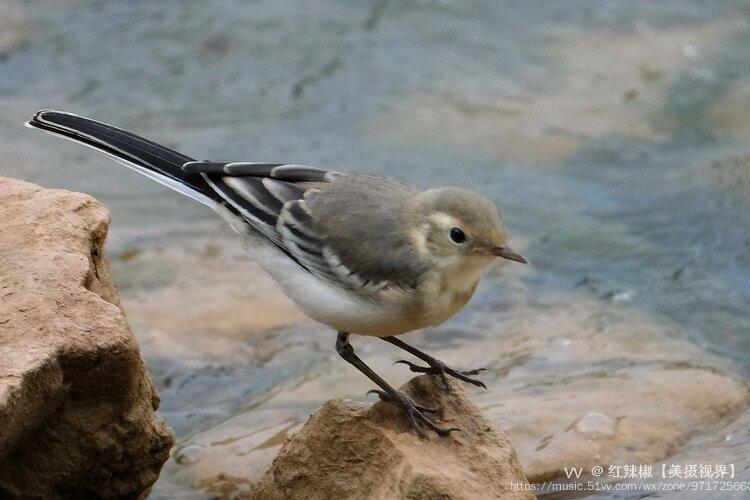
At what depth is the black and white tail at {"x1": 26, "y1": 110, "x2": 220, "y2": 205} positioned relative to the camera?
22.1ft

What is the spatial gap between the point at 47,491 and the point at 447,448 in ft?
6.55

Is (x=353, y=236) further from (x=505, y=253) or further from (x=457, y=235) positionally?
(x=505, y=253)

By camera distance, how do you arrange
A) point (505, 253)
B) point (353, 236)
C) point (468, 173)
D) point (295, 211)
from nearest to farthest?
point (505, 253), point (353, 236), point (295, 211), point (468, 173)

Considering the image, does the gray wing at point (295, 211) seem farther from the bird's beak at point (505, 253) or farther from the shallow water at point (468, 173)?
the shallow water at point (468, 173)

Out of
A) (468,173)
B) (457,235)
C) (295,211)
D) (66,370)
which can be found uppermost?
(457,235)

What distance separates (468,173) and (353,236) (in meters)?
5.85

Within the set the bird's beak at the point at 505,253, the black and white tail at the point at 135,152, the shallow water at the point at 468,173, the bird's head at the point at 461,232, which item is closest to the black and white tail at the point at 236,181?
the black and white tail at the point at 135,152

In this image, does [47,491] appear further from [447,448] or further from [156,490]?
[447,448]

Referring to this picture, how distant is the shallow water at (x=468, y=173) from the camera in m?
8.03

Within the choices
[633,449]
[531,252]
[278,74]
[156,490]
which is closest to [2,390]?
[156,490]

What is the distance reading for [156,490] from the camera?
22.8 feet

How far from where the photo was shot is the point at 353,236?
20.5 feet

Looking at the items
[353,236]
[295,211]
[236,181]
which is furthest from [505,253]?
[236,181]

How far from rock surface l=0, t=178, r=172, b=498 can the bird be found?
2.24 ft
